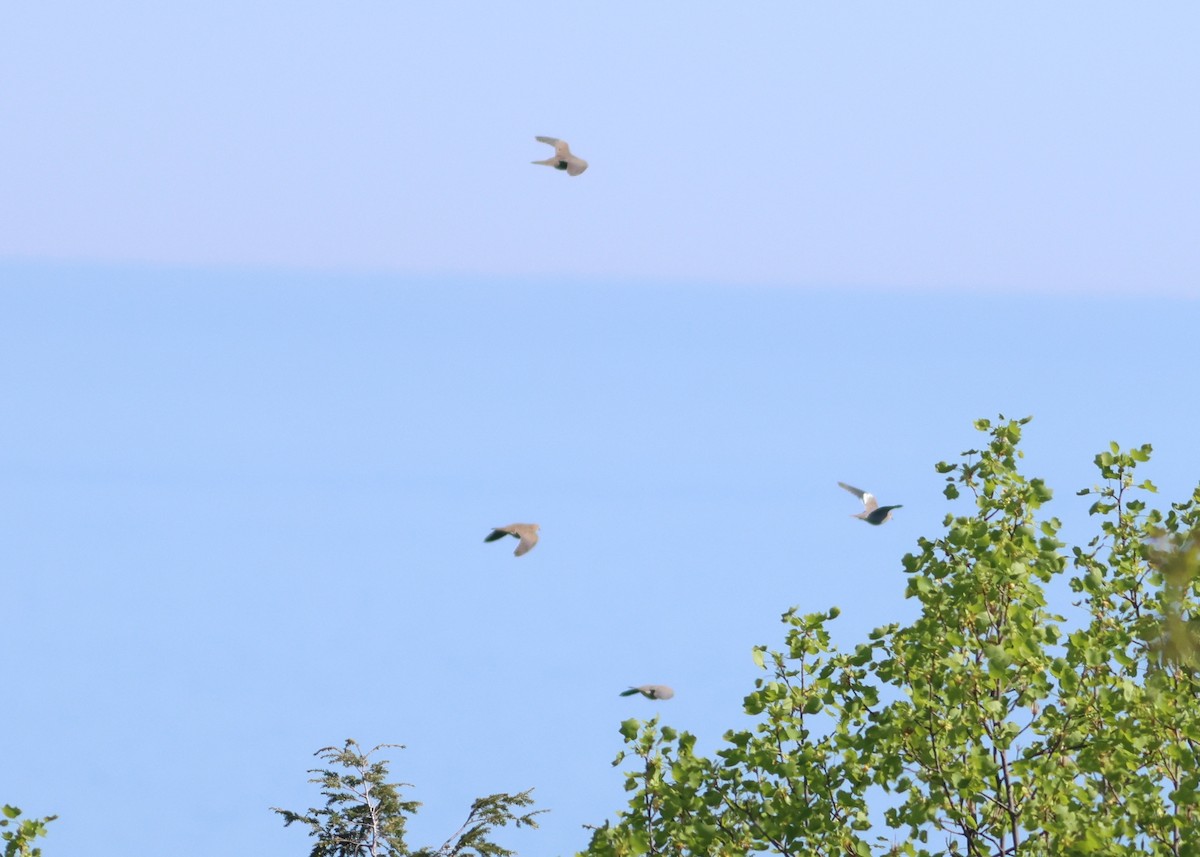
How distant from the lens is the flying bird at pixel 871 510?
57.3 feet

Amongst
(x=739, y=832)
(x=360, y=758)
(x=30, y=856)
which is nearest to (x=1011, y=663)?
(x=739, y=832)

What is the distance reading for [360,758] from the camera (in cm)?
3250

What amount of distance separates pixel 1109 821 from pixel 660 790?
407 cm

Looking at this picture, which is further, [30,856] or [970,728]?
[30,856]

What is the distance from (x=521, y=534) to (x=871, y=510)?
3.92 m

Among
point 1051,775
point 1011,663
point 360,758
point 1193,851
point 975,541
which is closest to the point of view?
point 1193,851

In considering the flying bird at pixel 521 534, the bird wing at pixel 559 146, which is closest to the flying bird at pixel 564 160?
the bird wing at pixel 559 146

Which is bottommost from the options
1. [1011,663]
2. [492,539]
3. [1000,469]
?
[1011,663]

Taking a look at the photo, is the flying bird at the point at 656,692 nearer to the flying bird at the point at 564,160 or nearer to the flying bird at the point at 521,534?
the flying bird at the point at 521,534

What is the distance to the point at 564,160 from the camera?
1902 centimetres

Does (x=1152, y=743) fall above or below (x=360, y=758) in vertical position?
below

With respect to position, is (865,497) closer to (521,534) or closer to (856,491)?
(856,491)

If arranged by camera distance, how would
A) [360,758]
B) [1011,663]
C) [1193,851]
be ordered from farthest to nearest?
[360,758] → [1011,663] → [1193,851]

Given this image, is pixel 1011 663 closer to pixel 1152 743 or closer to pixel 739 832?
pixel 1152 743
